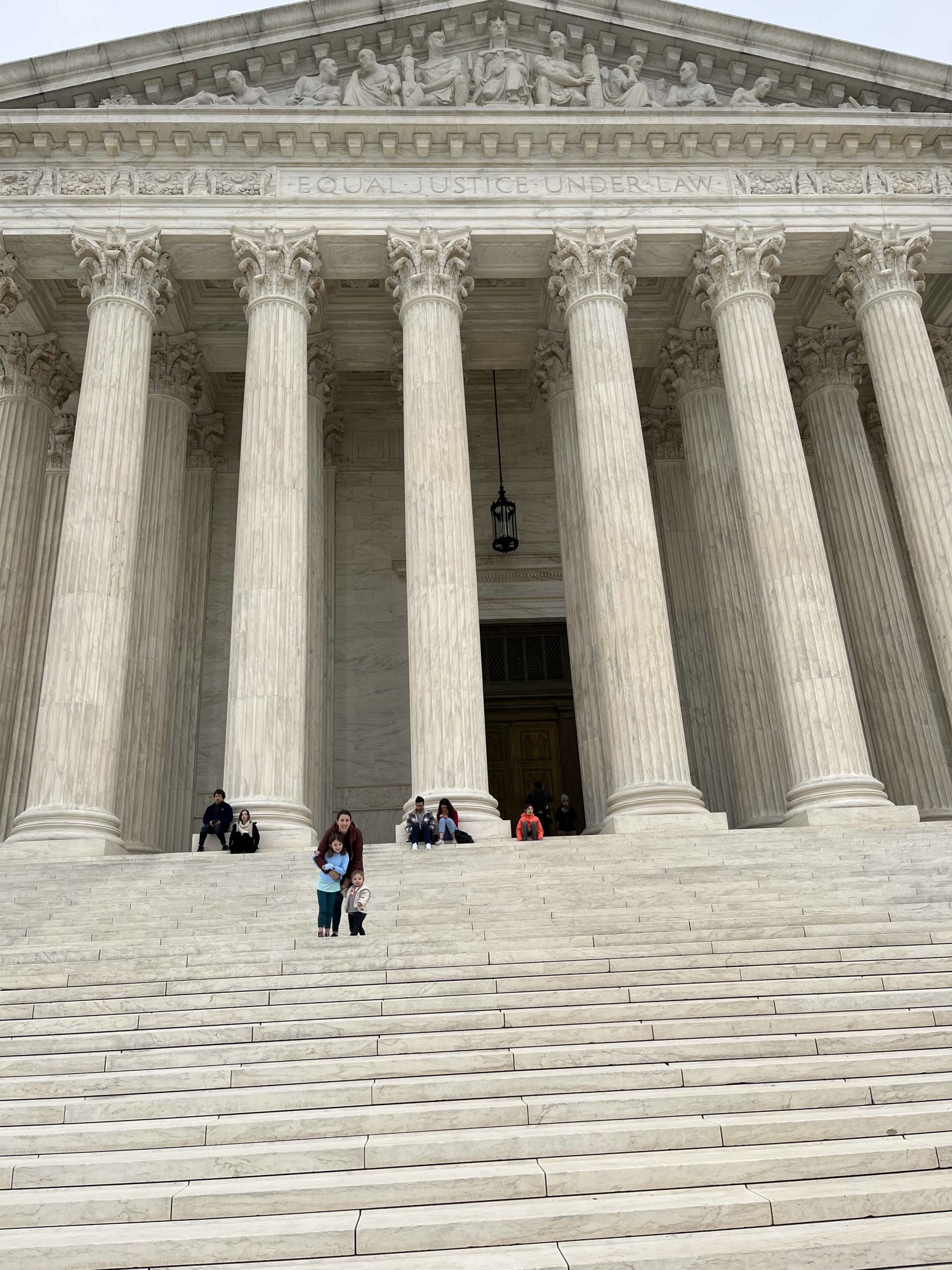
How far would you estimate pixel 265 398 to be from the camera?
74.7ft

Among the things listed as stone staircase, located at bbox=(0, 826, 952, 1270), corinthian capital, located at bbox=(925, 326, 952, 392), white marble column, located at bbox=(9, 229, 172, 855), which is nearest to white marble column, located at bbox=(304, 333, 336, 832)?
white marble column, located at bbox=(9, 229, 172, 855)

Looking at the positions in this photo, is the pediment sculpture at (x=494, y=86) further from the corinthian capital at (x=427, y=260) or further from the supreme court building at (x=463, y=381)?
the corinthian capital at (x=427, y=260)

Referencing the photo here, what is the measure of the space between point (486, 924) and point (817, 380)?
21580mm

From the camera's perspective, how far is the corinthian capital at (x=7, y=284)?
2350 centimetres

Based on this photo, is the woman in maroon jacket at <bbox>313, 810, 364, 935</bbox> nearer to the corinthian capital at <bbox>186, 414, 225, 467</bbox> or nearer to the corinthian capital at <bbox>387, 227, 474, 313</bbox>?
the corinthian capital at <bbox>387, 227, 474, 313</bbox>

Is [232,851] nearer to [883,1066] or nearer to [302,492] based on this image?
[302,492]

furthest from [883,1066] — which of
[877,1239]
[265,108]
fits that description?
[265,108]

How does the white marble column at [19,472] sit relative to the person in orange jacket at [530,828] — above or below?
above

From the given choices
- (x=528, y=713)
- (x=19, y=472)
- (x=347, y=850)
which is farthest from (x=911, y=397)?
(x=19, y=472)

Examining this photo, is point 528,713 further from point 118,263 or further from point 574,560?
point 118,263

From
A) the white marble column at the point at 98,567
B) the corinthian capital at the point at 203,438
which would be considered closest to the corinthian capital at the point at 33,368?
the white marble column at the point at 98,567

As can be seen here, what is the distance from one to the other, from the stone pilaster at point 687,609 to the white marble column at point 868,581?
3.95 metres

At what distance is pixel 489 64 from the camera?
85.8 feet

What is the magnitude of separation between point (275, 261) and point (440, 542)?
26.3 ft
